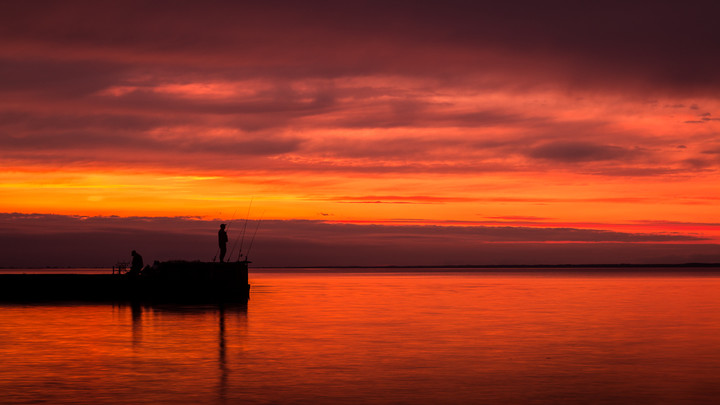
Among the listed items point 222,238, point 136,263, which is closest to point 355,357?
point 222,238

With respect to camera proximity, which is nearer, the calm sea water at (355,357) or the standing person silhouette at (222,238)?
the calm sea water at (355,357)

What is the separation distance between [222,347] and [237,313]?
1606 centimetres

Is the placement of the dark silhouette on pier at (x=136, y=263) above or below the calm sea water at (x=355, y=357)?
above

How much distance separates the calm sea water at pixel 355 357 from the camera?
18.7 metres

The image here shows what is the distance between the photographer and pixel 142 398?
1769cm

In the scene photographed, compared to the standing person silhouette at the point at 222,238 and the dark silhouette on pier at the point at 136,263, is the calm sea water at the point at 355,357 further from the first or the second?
the dark silhouette on pier at the point at 136,263

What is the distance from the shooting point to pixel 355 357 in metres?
25.4

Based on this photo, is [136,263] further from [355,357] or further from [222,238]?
[355,357]

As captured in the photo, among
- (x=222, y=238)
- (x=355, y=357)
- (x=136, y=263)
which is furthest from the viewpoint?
(x=136, y=263)

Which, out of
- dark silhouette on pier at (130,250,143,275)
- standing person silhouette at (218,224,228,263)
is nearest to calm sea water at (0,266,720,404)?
standing person silhouette at (218,224,228,263)

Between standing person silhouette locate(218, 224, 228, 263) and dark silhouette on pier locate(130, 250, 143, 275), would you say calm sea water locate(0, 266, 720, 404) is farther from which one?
dark silhouette on pier locate(130, 250, 143, 275)

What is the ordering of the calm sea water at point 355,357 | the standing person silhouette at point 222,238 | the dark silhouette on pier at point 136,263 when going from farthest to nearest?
the dark silhouette on pier at point 136,263 → the standing person silhouette at point 222,238 → the calm sea water at point 355,357

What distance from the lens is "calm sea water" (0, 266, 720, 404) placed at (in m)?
18.7

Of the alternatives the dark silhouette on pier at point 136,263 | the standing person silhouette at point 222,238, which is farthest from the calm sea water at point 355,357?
the dark silhouette on pier at point 136,263
